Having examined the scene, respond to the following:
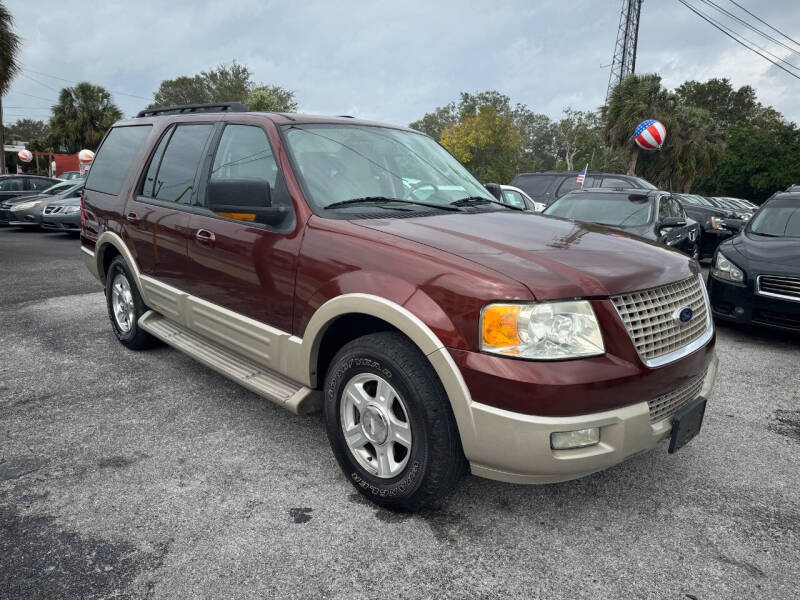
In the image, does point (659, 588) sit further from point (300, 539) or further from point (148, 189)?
point (148, 189)

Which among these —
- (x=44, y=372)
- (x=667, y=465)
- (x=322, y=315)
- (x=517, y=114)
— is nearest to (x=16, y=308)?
(x=44, y=372)

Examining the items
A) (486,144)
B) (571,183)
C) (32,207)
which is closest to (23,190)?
(32,207)

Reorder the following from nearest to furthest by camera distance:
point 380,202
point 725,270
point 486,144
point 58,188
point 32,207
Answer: point 380,202 → point 725,270 → point 32,207 → point 58,188 → point 486,144

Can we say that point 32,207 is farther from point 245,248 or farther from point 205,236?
point 245,248

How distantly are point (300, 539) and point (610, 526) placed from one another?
4.45ft

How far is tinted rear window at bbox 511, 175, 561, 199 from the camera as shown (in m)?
14.3

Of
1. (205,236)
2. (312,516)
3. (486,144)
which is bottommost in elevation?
(312,516)

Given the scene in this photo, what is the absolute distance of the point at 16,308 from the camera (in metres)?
6.15

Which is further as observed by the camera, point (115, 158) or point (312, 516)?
point (115, 158)

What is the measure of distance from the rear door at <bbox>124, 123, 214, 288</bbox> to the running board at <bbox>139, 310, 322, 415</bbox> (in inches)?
13.9

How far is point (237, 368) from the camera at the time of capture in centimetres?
328

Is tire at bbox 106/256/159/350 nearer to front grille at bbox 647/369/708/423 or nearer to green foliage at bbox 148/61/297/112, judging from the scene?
front grille at bbox 647/369/708/423

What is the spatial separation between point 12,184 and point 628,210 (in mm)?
16380

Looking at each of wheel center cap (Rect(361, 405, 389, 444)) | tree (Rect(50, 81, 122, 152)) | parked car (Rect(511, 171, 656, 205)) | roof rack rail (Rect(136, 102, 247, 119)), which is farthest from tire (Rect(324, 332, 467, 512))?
tree (Rect(50, 81, 122, 152))
